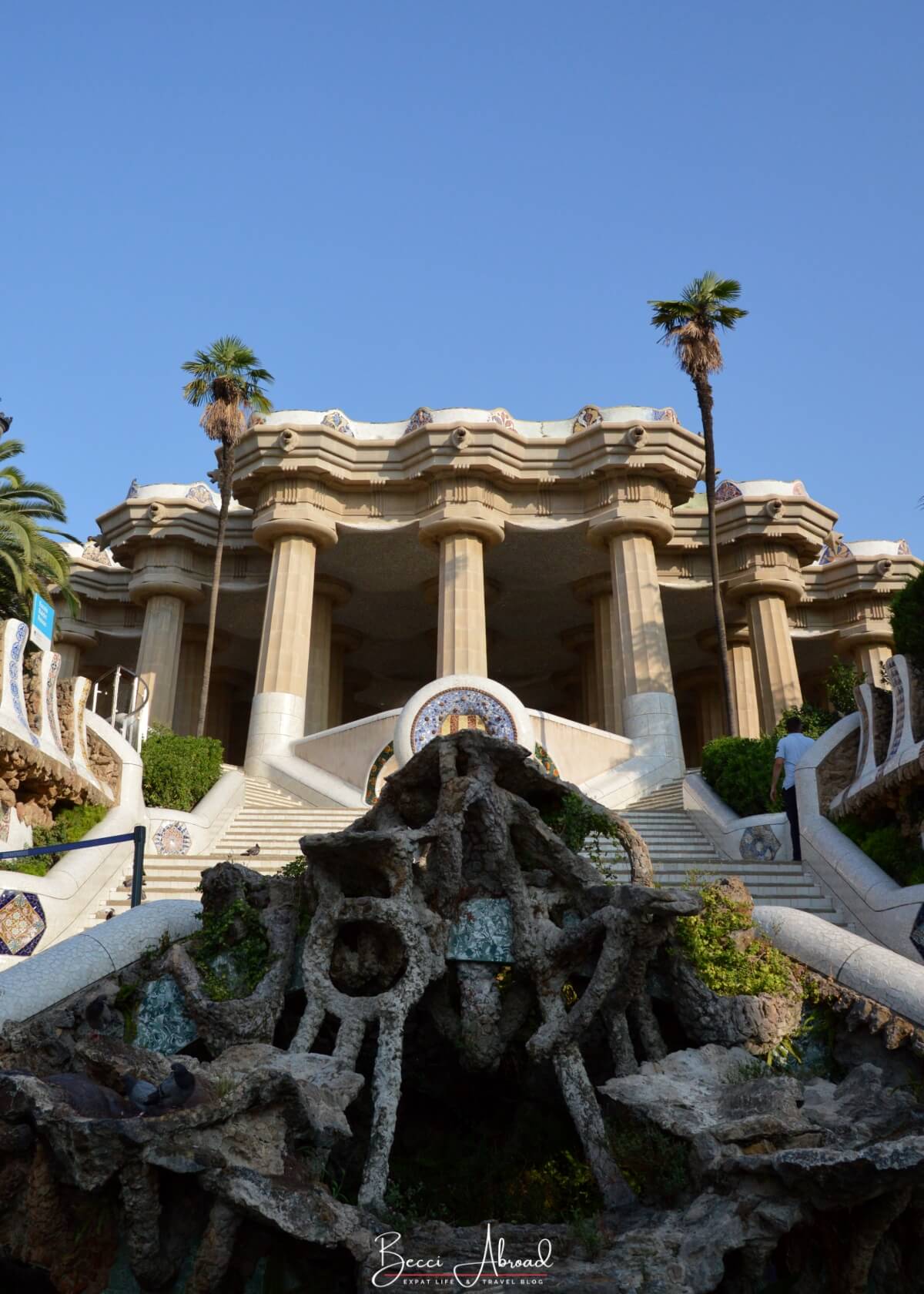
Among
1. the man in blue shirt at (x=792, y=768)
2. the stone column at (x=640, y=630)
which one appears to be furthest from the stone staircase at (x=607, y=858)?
the stone column at (x=640, y=630)

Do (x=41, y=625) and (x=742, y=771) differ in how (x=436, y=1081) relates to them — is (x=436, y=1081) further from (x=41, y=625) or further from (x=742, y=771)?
(x=742, y=771)

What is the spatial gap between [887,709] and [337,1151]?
7.82 metres

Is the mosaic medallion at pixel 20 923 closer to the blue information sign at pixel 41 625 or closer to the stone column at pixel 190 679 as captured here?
the blue information sign at pixel 41 625

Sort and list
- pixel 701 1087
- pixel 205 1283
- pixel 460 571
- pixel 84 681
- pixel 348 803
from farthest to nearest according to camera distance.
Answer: pixel 460 571, pixel 348 803, pixel 84 681, pixel 701 1087, pixel 205 1283

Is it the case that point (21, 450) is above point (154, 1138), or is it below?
above

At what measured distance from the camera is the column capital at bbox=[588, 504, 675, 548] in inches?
1065

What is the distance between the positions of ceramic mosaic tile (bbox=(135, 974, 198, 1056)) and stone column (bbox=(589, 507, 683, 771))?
58.6 feet

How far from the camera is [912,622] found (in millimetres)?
11422

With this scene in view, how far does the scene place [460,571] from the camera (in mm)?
26656

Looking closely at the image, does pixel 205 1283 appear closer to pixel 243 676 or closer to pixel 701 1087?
pixel 701 1087

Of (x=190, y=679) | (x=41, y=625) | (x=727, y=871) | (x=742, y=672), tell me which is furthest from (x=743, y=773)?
(x=190, y=679)

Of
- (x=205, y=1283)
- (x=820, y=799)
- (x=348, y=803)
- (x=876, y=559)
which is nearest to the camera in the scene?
(x=205, y=1283)

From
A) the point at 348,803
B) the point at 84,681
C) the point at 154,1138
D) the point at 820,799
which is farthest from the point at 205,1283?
the point at 348,803

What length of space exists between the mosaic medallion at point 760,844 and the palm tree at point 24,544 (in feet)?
39.6
